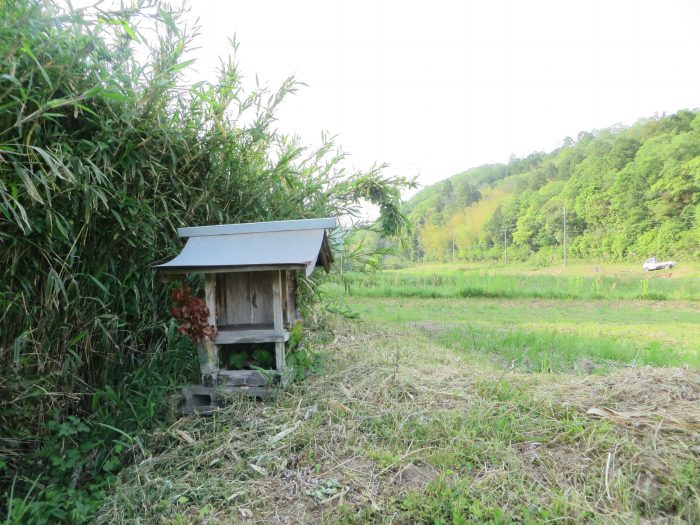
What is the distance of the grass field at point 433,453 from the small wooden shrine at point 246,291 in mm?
178

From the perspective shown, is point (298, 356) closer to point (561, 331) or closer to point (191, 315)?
point (191, 315)

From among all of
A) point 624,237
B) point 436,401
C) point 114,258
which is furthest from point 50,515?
point 624,237

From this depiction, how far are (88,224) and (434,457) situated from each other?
7.49 ft

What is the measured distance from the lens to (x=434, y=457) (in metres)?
1.88

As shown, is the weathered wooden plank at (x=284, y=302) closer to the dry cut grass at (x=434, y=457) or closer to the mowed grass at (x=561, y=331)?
the dry cut grass at (x=434, y=457)

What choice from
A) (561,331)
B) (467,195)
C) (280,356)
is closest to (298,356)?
(280,356)

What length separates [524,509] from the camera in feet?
5.18

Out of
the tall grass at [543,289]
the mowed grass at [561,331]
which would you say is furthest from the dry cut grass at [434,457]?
the tall grass at [543,289]

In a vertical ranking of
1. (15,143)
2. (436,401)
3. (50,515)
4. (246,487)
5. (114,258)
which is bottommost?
(50,515)

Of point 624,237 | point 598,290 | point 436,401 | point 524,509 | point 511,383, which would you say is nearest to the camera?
point 524,509

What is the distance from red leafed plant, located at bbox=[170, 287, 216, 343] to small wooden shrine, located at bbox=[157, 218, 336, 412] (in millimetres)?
75

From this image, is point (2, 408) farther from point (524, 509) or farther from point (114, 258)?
point (524, 509)

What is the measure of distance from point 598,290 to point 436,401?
42.2 feet

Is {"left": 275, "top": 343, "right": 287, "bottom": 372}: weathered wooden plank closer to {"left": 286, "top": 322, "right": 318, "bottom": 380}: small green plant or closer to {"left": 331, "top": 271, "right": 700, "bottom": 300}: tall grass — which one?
{"left": 286, "top": 322, "right": 318, "bottom": 380}: small green plant
